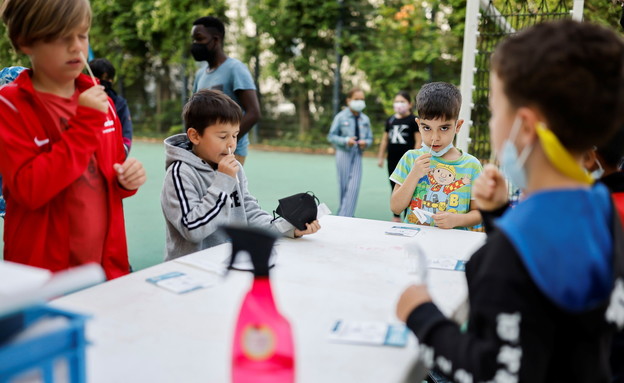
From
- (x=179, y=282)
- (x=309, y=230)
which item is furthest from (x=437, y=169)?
(x=179, y=282)

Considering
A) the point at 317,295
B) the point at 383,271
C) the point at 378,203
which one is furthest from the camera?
the point at 378,203

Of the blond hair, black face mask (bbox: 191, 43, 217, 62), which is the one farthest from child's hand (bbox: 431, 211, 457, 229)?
black face mask (bbox: 191, 43, 217, 62)

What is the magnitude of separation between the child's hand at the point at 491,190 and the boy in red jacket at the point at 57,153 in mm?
958

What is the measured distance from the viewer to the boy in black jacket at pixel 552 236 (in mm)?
797

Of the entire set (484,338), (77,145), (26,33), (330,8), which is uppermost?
(330,8)

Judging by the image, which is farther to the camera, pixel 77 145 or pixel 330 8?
pixel 330 8

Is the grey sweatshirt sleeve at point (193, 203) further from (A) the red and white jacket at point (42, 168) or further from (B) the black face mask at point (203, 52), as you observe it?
(B) the black face mask at point (203, 52)

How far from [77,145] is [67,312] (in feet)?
2.53

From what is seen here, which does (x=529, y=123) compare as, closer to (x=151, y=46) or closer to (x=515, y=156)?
(x=515, y=156)

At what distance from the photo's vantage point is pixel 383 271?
59.7 inches

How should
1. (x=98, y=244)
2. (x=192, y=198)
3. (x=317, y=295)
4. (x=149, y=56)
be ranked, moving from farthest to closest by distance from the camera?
(x=149, y=56)
(x=192, y=198)
(x=98, y=244)
(x=317, y=295)

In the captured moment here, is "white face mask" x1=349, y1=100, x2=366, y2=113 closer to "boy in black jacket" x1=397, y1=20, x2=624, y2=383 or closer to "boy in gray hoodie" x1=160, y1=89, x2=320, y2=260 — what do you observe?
"boy in gray hoodie" x1=160, y1=89, x2=320, y2=260

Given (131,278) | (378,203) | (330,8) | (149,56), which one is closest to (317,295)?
(131,278)

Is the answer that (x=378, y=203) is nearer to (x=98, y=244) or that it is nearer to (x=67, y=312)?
(x=98, y=244)
